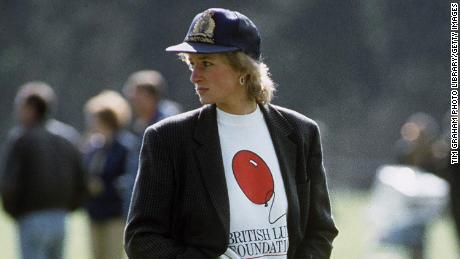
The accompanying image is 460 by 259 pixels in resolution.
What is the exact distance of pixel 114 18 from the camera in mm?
40469

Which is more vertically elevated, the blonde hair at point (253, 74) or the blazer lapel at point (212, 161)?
the blonde hair at point (253, 74)

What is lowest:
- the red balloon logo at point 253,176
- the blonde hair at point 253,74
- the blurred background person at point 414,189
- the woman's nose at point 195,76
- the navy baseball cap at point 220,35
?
the red balloon logo at point 253,176

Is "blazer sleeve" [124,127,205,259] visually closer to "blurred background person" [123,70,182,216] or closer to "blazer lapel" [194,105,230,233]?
"blazer lapel" [194,105,230,233]

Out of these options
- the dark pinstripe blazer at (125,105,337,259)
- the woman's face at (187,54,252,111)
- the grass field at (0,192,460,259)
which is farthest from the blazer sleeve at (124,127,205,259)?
the grass field at (0,192,460,259)

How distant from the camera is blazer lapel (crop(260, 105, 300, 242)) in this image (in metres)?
4.95

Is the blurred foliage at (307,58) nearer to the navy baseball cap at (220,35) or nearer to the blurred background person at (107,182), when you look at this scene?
the blurred background person at (107,182)

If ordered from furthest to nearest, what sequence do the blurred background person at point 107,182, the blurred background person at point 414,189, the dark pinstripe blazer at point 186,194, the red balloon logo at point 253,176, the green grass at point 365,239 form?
the green grass at point 365,239, the blurred background person at point 414,189, the blurred background person at point 107,182, the red balloon logo at point 253,176, the dark pinstripe blazer at point 186,194

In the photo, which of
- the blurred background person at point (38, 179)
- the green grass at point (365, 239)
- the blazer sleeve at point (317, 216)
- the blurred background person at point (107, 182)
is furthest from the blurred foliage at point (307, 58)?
the blazer sleeve at point (317, 216)

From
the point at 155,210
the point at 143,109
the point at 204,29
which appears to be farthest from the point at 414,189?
the point at 155,210

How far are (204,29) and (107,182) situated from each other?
6510 millimetres

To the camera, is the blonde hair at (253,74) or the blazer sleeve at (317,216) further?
the blazer sleeve at (317,216)

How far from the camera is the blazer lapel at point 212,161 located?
15.6 feet

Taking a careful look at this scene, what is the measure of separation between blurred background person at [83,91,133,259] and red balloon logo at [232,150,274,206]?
248 inches

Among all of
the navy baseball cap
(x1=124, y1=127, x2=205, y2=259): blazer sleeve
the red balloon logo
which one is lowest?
(x1=124, y1=127, x2=205, y2=259): blazer sleeve
